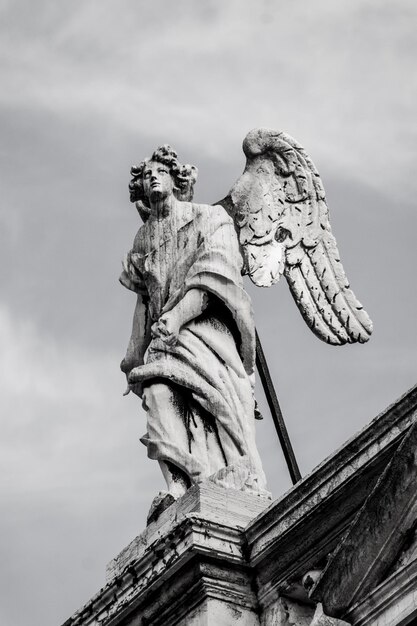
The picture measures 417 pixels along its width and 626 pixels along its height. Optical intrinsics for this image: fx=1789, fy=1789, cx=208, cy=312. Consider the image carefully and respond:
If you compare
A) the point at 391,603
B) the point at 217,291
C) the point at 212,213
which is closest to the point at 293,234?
the point at 212,213

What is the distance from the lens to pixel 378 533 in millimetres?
8781

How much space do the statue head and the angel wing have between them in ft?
1.35

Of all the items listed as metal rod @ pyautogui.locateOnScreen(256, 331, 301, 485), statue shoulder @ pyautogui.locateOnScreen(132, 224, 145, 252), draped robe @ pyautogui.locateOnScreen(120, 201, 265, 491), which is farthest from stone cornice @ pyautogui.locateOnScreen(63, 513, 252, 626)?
statue shoulder @ pyautogui.locateOnScreen(132, 224, 145, 252)

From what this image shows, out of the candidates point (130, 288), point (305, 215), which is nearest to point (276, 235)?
point (305, 215)

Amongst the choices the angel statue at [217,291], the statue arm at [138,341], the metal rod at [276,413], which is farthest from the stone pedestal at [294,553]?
the metal rod at [276,413]

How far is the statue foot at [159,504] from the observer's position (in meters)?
10.4

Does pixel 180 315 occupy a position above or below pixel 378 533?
above

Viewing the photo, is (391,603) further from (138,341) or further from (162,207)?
(162,207)

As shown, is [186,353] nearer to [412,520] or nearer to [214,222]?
[214,222]

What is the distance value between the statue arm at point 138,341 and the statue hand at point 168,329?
0.46 meters

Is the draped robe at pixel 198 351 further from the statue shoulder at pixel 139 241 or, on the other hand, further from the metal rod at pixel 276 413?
the metal rod at pixel 276 413

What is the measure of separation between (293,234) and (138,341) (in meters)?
1.41

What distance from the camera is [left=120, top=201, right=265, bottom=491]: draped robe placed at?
35.2ft

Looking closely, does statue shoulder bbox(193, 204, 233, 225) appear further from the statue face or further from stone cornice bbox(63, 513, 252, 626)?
stone cornice bbox(63, 513, 252, 626)
